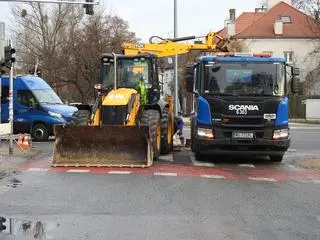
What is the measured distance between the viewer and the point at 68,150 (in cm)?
1584

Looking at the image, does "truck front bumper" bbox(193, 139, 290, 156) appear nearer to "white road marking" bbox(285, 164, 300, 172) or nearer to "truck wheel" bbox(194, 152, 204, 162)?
"white road marking" bbox(285, 164, 300, 172)

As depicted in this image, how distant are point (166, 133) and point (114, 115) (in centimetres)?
226

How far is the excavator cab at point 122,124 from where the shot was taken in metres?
15.7

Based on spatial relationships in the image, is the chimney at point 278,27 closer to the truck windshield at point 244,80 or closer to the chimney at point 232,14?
the chimney at point 232,14

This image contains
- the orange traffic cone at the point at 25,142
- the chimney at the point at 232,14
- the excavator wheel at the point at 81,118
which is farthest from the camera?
the chimney at the point at 232,14

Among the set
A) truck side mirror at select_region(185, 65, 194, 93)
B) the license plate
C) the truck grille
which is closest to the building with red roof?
truck side mirror at select_region(185, 65, 194, 93)

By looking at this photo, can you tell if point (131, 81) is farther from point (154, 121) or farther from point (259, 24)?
point (259, 24)

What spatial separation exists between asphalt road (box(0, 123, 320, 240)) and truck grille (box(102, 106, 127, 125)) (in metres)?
2.57

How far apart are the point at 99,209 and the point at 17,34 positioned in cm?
6005

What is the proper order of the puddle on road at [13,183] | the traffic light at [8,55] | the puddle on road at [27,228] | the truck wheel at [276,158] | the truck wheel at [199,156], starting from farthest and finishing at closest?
the traffic light at [8,55], the truck wheel at [276,158], the truck wheel at [199,156], the puddle on road at [13,183], the puddle on road at [27,228]

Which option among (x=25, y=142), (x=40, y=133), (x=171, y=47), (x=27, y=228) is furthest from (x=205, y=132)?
(x=40, y=133)

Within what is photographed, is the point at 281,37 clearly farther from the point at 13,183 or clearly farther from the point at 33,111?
the point at 13,183

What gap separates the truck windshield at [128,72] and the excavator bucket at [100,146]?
2799mm

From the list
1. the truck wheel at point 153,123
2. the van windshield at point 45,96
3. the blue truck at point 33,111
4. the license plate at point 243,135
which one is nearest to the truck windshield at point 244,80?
the license plate at point 243,135
